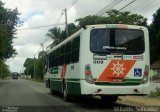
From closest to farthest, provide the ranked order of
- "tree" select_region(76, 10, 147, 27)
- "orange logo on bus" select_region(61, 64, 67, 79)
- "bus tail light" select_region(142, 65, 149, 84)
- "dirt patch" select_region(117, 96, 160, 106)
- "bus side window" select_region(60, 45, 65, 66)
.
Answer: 1. "bus tail light" select_region(142, 65, 149, 84)
2. "dirt patch" select_region(117, 96, 160, 106)
3. "orange logo on bus" select_region(61, 64, 67, 79)
4. "bus side window" select_region(60, 45, 65, 66)
5. "tree" select_region(76, 10, 147, 27)

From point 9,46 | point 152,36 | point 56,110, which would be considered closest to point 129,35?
point 56,110

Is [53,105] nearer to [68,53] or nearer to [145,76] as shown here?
[68,53]

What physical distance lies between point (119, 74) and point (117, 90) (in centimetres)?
63

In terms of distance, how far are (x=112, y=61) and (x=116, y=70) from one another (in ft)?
1.25

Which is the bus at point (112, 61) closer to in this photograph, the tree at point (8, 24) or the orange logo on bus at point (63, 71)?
the orange logo on bus at point (63, 71)

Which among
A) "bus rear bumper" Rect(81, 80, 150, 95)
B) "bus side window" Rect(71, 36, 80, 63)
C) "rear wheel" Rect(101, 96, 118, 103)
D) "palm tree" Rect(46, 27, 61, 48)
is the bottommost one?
"rear wheel" Rect(101, 96, 118, 103)

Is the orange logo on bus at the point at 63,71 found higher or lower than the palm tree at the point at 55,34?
lower

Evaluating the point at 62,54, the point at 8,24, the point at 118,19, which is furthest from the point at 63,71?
the point at 118,19

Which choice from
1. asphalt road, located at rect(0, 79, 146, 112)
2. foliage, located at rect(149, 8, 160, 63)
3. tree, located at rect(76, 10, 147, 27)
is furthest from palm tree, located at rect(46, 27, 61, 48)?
asphalt road, located at rect(0, 79, 146, 112)

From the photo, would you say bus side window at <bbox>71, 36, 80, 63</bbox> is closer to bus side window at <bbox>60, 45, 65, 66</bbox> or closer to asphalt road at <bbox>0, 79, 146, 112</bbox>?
asphalt road at <bbox>0, 79, 146, 112</bbox>

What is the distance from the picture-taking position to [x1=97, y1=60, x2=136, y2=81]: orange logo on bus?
707 inches

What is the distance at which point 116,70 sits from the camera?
18.1 meters

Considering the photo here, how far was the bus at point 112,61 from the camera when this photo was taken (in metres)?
17.9

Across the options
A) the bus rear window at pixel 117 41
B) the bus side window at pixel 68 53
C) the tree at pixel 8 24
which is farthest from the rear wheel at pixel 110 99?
the tree at pixel 8 24
